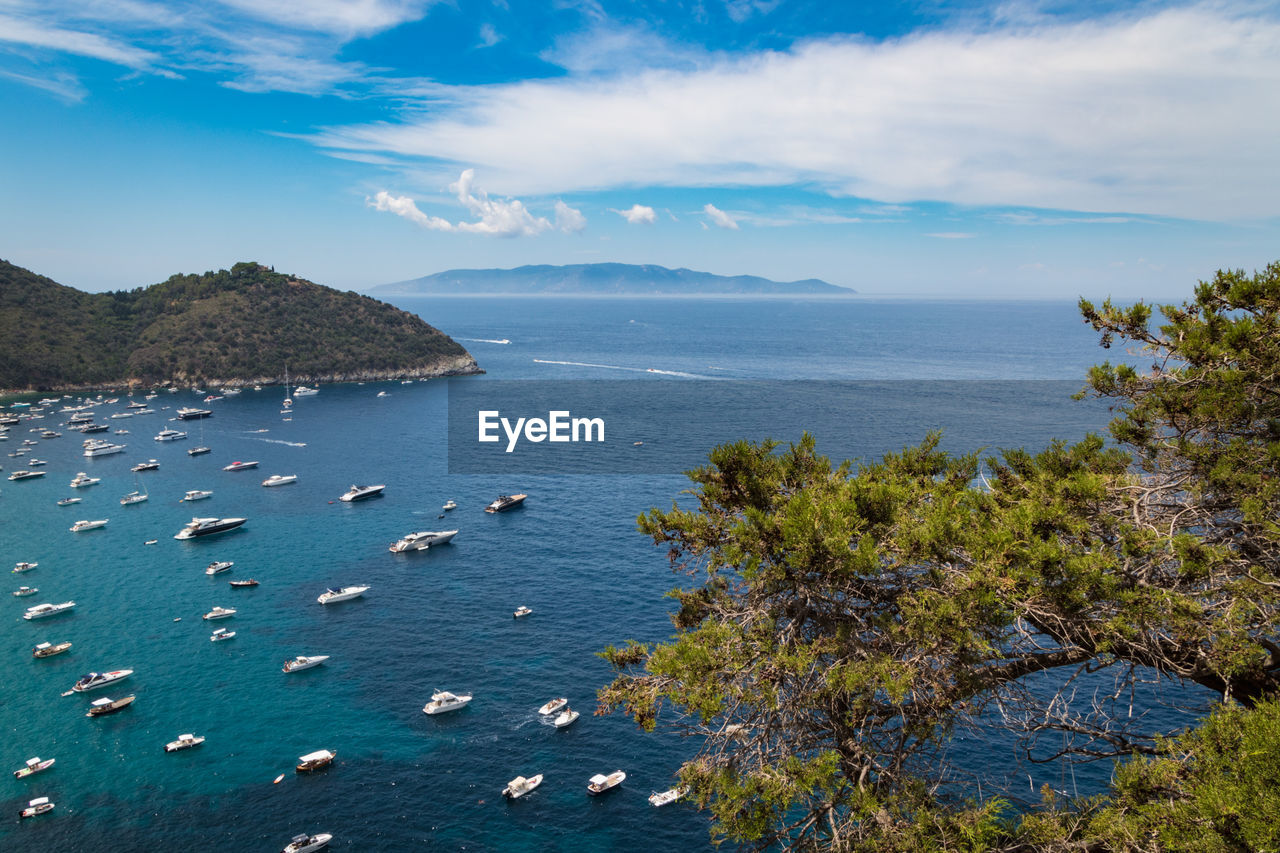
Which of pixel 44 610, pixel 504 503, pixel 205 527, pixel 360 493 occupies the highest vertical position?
pixel 504 503

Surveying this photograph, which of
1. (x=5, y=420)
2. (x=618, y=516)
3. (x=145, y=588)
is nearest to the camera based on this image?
(x=145, y=588)

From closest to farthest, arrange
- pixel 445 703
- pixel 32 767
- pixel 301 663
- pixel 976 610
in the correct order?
pixel 976 610, pixel 32 767, pixel 445 703, pixel 301 663

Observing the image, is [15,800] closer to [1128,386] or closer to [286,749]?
[286,749]

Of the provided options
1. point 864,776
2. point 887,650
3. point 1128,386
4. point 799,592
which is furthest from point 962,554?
point 1128,386

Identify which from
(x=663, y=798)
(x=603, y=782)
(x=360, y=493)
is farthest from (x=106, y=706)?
(x=360, y=493)

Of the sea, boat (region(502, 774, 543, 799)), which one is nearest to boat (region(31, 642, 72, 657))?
the sea

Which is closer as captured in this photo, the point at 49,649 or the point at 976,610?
the point at 976,610

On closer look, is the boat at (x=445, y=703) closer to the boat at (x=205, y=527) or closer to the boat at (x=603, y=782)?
the boat at (x=603, y=782)

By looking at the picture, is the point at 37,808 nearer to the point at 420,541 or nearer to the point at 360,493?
the point at 420,541
